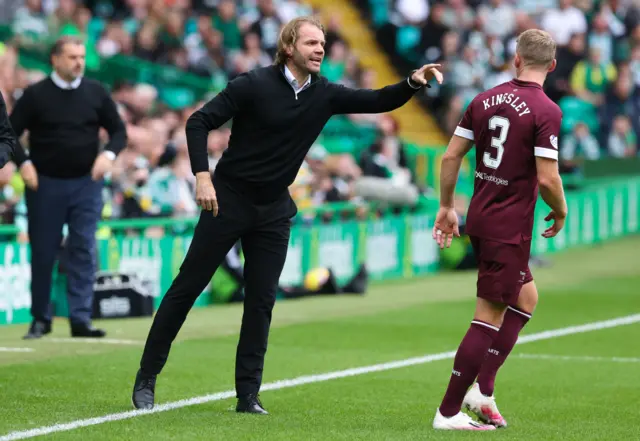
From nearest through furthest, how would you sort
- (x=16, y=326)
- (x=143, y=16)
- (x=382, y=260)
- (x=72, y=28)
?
1. (x=16, y=326)
2. (x=382, y=260)
3. (x=72, y=28)
4. (x=143, y=16)

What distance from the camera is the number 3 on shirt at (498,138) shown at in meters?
6.85

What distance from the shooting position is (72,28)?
1883 cm

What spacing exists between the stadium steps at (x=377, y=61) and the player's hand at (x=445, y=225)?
17.9 m

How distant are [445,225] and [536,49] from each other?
102cm

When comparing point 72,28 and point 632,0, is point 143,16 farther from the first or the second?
point 632,0

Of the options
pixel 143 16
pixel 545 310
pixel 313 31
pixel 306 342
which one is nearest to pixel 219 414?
pixel 313 31

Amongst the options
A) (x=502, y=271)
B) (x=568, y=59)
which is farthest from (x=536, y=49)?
(x=568, y=59)

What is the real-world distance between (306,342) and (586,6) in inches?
693

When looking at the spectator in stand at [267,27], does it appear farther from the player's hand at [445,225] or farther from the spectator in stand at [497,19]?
the player's hand at [445,225]

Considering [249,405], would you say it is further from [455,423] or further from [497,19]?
[497,19]

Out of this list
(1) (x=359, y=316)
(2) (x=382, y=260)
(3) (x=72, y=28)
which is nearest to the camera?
(1) (x=359, y=316)

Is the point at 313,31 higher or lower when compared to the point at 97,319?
higher

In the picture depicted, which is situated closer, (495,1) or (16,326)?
(16,326)

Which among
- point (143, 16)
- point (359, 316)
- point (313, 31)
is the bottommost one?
point (359, 316)
